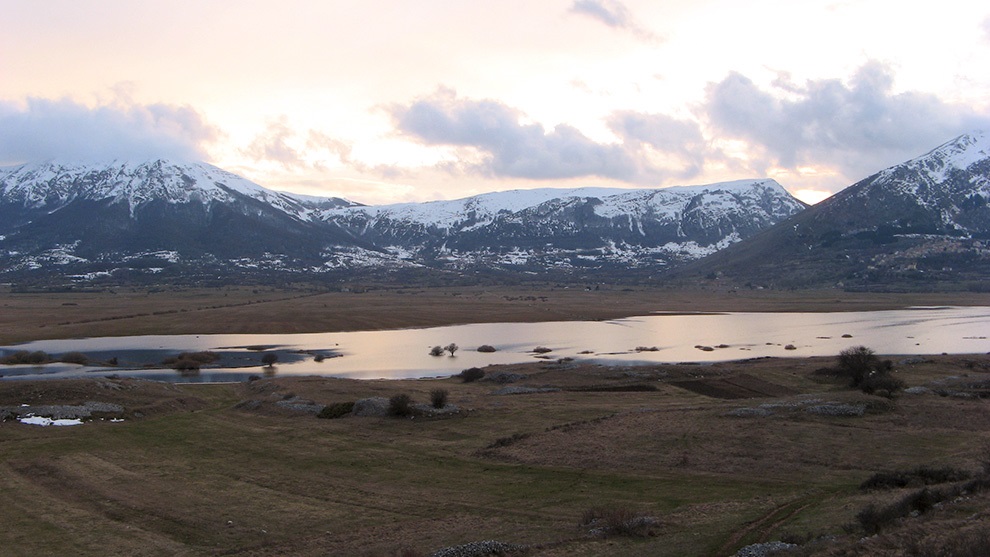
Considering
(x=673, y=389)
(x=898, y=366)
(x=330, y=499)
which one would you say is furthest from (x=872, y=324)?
(x=330, y=499)

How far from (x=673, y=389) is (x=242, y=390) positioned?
3376cm

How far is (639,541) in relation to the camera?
21156mm

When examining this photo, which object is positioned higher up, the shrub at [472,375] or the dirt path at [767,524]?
the shrub at [472,375]

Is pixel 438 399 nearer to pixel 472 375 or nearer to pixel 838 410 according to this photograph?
pixel 472 375

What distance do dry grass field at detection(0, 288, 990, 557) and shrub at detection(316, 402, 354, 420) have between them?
2.22 feet

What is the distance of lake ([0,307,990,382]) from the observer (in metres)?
80.3

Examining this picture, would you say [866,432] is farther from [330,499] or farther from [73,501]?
[73,501]

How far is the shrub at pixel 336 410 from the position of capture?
45250mm

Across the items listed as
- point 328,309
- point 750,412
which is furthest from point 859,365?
point 328,309

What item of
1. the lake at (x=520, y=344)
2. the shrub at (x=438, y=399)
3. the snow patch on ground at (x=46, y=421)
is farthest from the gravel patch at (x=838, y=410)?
the snow patch on ground at (x=46, y=421)

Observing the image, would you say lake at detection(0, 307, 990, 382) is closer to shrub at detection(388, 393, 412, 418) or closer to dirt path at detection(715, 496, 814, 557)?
shrub at detection(388, 393, 412, 418)

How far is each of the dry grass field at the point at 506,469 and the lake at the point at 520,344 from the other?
22.5 metres

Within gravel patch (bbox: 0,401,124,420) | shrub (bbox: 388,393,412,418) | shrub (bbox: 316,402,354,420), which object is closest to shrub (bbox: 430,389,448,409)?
shrub (bbox: 388,393,412,418)

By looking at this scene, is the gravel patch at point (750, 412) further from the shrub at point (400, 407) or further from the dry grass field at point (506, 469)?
the shrub at point (400, 407)
